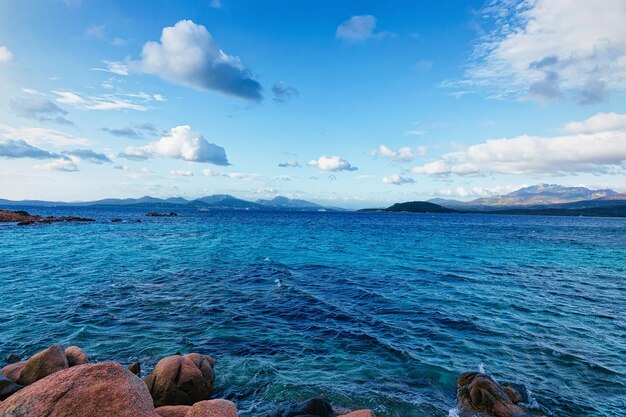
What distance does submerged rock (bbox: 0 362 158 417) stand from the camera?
22.1 feet

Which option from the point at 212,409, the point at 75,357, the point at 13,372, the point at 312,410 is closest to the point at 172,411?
the point at 212,409

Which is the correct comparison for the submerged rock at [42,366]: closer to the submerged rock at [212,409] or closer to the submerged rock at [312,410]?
the submerged rock at [212,409]

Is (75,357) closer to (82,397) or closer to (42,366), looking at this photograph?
(42,366)

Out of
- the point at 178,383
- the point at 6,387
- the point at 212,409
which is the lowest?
the point at 178,383

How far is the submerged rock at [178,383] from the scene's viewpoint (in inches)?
471

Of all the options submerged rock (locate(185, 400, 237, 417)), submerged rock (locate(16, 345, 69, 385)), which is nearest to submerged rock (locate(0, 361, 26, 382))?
submerged rock (locate(16, 345, 69, 385))

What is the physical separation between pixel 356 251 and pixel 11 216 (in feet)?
345

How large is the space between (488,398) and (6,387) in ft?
55.9

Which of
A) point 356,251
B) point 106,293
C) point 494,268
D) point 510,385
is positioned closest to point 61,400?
point 510,385

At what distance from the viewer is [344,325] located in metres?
21.5

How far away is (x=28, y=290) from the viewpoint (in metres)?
27.9

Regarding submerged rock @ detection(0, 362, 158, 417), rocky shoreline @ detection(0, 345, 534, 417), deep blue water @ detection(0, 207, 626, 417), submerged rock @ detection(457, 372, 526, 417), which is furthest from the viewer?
deep blue water @ detection(0, 207, 626, 417)

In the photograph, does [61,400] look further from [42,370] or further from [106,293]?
[106,293]

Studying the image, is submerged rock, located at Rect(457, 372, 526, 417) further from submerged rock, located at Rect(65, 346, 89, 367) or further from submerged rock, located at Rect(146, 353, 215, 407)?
submerged rock, located at Rect(65, 346, 89, 367)
